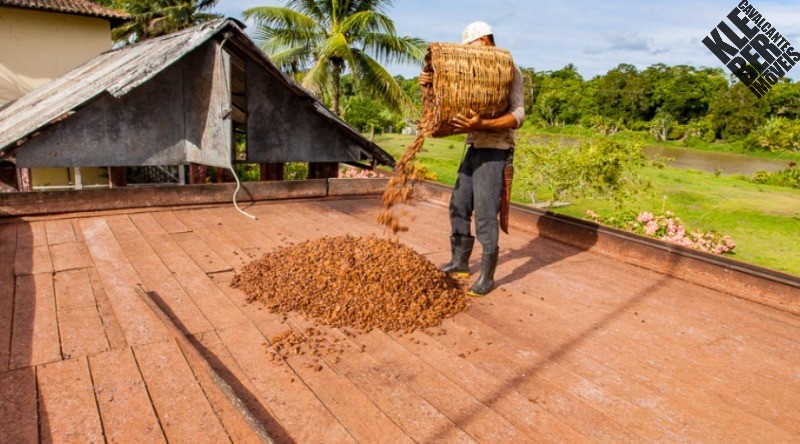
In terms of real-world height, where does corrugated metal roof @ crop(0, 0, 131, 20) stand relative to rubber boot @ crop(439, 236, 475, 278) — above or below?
above

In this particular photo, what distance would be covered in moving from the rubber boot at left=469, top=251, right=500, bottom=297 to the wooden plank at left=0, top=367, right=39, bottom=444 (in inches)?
105

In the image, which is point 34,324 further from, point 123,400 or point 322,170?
point 322,170

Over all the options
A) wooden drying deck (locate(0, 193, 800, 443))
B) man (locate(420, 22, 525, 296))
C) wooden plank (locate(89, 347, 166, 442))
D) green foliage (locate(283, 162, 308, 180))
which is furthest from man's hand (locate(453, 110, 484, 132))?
green foliage (locate(283, 162, 308, 180))

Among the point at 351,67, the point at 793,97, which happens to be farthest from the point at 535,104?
the point at 351,67

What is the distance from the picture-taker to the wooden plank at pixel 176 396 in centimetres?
201

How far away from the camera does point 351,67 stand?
17156 mm

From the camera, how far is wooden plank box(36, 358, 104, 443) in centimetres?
196

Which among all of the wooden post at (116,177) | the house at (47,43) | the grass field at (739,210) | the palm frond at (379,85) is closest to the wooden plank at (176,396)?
the wooden post at (116,177)

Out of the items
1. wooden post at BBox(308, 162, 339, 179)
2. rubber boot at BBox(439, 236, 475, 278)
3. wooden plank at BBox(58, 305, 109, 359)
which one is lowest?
wooden plank at BBox(58, 305, 109, 359)

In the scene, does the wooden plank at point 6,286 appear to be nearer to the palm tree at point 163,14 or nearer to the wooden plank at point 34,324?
the wooden plank at point 34,324

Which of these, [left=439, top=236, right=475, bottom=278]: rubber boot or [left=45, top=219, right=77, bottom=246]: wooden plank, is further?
[left=45, top=219, right=77, bottom=246]: wooden plank

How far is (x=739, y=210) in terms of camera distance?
64.0 feet

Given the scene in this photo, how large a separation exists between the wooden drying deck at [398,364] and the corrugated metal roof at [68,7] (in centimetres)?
2048

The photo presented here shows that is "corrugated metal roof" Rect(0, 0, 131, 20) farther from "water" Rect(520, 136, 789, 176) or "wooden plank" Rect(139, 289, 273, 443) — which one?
"water" Rect(520, 136, 789, 176)
